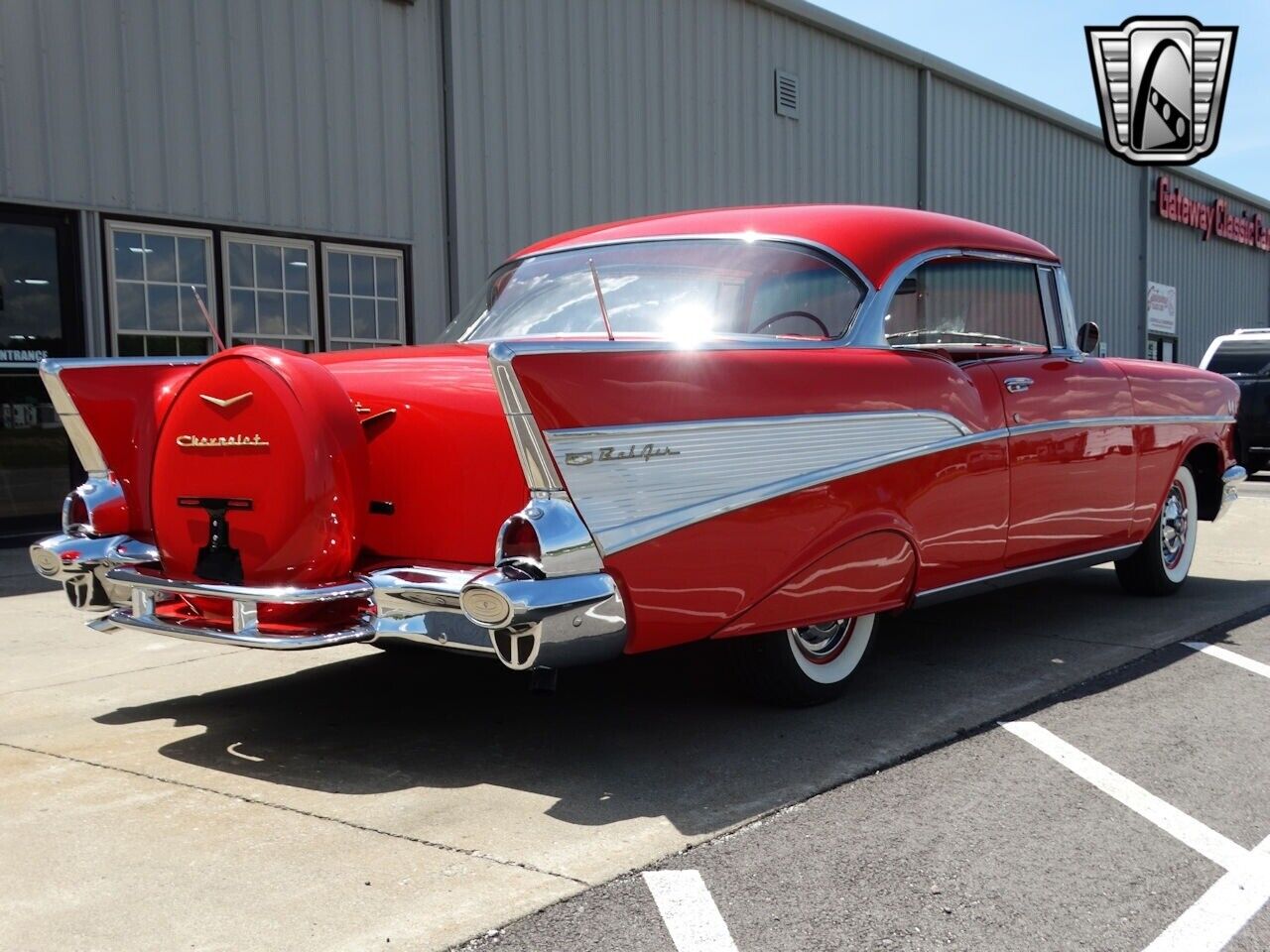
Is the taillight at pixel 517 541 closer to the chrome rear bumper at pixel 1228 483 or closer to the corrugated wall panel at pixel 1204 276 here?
the chrome rear bumper at pixel 1228 483

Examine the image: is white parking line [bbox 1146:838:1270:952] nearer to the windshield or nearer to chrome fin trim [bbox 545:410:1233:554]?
chrome fin trim [bbox 545:410:1233:554]

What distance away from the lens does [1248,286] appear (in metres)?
31.7

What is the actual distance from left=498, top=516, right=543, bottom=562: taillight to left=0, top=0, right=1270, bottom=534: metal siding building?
6.99m

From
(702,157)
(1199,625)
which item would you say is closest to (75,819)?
(1199,625)

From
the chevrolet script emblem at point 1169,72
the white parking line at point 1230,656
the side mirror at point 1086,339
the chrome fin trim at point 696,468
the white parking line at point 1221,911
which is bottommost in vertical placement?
the white parking line at point 1230,656

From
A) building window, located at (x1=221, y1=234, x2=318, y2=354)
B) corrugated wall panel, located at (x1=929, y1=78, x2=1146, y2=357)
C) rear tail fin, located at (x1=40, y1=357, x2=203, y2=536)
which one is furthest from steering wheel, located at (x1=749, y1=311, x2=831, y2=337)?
corrugated wall panel, located at (x1=929, y1=78, x2=1146, y2=357)

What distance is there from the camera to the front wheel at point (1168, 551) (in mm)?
6594

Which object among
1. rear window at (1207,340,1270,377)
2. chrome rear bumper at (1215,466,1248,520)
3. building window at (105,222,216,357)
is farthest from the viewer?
rear window at (1207,340,1270,377)

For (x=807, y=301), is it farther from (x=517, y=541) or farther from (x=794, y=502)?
(x=517, y=541)

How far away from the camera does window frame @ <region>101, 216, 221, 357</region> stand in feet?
30.9

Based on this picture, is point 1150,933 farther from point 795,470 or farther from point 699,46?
point 699,46

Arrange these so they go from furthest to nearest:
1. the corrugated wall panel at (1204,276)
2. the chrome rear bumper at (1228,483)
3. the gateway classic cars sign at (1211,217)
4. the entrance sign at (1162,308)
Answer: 1. the corrugated wall panel at (1204,276)
2. the gateway classic cars sign at (1211,217)
3. the entrance sign at (1162,308)
4. the chrome rear bumper at (1228,483)

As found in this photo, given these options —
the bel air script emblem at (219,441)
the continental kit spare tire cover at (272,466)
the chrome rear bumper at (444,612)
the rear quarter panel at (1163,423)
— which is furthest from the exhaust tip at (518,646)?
the rear quarter panel at (1163,423)

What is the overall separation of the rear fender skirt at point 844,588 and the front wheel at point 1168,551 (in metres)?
2.76
